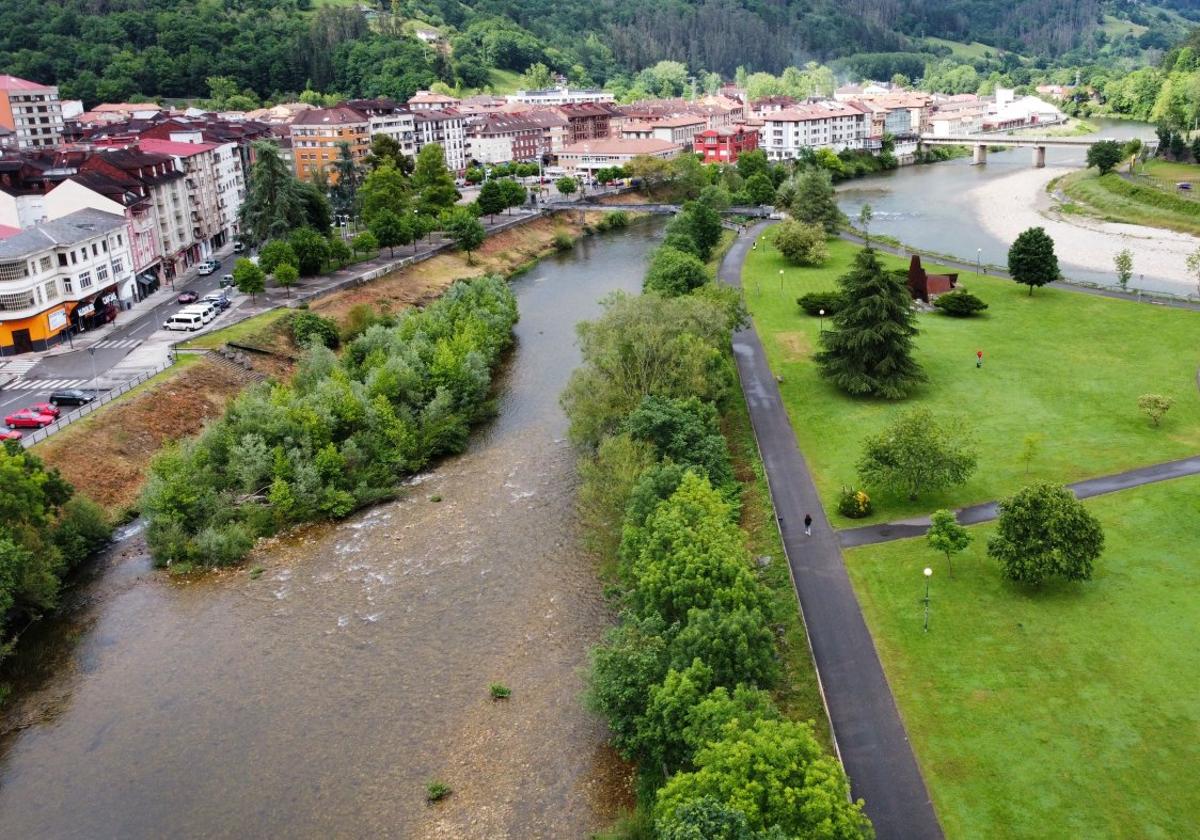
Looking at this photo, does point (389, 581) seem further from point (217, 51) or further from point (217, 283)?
point (217, 51)

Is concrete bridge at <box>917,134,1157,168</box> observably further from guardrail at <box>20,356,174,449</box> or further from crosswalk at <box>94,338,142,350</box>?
guardrail at <box>20,356,174,449</box>

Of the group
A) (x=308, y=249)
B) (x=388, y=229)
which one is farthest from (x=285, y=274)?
(x=388, y=229)

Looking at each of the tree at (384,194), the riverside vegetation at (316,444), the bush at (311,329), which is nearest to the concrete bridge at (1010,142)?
the tree at (384,194)

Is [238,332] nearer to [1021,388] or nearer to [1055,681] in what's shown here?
[1021,388]

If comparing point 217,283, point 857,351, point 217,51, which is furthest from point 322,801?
point 217,51

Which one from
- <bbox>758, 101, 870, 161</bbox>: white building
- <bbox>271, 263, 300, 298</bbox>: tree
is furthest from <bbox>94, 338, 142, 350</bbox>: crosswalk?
<bbox>758, 101, 870, 161</bbox>: white building
